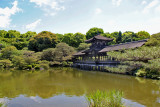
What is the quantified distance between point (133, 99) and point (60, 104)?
3.85 m

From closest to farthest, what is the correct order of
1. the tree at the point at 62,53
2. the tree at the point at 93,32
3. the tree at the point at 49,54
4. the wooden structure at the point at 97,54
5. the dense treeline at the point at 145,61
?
the dense treeline at the point at 145,61, the wooden structure at the point at 97,54, the tree at the point at 49,54, the tree at the point at 62,53, the tree at the point at 93,32

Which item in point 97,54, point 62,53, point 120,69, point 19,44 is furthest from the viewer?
point 19,44

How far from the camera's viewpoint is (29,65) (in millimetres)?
21938

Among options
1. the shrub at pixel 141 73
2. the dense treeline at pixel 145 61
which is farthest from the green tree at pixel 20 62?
the shrub at pixel 141 73

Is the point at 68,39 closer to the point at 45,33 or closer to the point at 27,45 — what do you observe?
the point at 45,33

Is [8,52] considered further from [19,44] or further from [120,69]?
[120,69]

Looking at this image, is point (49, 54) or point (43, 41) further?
point (43, 41)

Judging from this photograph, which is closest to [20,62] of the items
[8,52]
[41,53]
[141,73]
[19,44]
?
[41,53]

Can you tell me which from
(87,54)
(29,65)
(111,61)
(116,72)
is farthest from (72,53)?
(116,72)

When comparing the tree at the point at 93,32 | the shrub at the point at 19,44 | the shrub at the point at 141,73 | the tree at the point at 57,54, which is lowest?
the shrub at the point at 141,73

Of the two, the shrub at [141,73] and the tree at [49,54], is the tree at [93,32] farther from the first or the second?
the shrub at [141,73]

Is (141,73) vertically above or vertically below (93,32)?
below

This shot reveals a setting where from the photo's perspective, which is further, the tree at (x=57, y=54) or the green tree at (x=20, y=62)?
the tree at (x=57, y=54)

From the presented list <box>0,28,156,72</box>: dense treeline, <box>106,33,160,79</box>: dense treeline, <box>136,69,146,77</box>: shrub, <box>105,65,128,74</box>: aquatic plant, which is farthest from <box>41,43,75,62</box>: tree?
<box>136,69,146,77</box>: shrub
